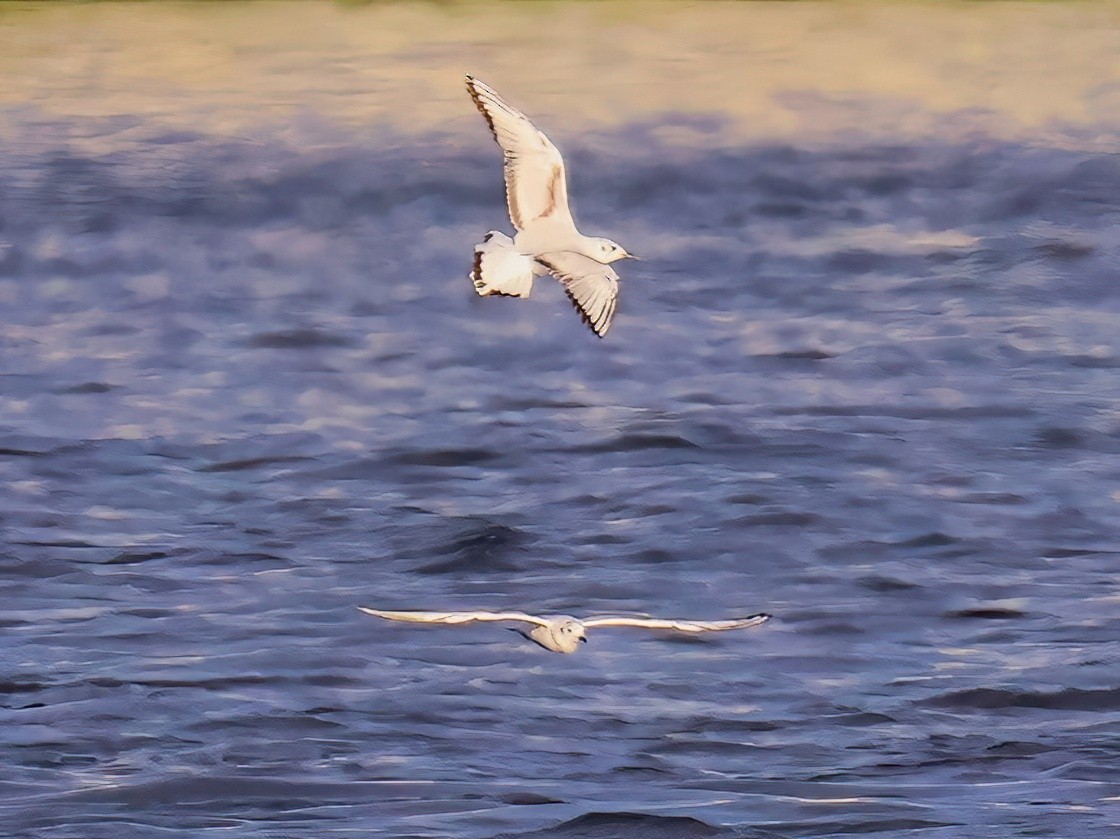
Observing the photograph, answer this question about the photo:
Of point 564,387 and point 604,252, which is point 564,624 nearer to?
point 604,252

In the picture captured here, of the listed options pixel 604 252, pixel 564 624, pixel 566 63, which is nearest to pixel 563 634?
pixel 564 624

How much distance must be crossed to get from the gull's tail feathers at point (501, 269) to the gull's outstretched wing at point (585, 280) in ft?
0.38

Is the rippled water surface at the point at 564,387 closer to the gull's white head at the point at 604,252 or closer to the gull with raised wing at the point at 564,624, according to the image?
the gull with raised wing at the point at 564,624

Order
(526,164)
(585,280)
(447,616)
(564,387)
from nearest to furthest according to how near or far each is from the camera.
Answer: (447,616), (526,164), (585,280), (564,387)

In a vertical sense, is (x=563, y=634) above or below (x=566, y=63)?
below

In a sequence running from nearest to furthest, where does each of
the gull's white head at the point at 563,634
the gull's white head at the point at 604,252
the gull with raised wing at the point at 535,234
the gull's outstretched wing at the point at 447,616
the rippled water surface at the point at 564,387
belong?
1. the gull's outstretched wing at the point at 447,616
2. the gull's white head at the point at 563,634
3. the gull with raised wing at the point at 535,234
4. the gull's white head at the point at 604,252
5. the rippled water surface at the point at 564,387

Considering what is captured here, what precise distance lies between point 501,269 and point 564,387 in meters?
6.69

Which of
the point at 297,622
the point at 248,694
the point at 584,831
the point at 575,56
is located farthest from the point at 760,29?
the point at 584,831

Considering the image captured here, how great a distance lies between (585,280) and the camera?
999 cm

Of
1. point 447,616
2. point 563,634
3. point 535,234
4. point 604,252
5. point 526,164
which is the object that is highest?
point 526,164

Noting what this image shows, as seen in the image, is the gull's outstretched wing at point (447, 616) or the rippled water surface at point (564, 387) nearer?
the gull's outstretched wing at point (447, 616)

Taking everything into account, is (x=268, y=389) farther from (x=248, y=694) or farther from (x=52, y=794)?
(x=52, y=794)

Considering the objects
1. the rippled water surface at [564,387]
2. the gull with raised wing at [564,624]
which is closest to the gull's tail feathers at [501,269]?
the gull with raised wing at [564,624]

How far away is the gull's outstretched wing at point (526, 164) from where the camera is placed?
32.1 ft
